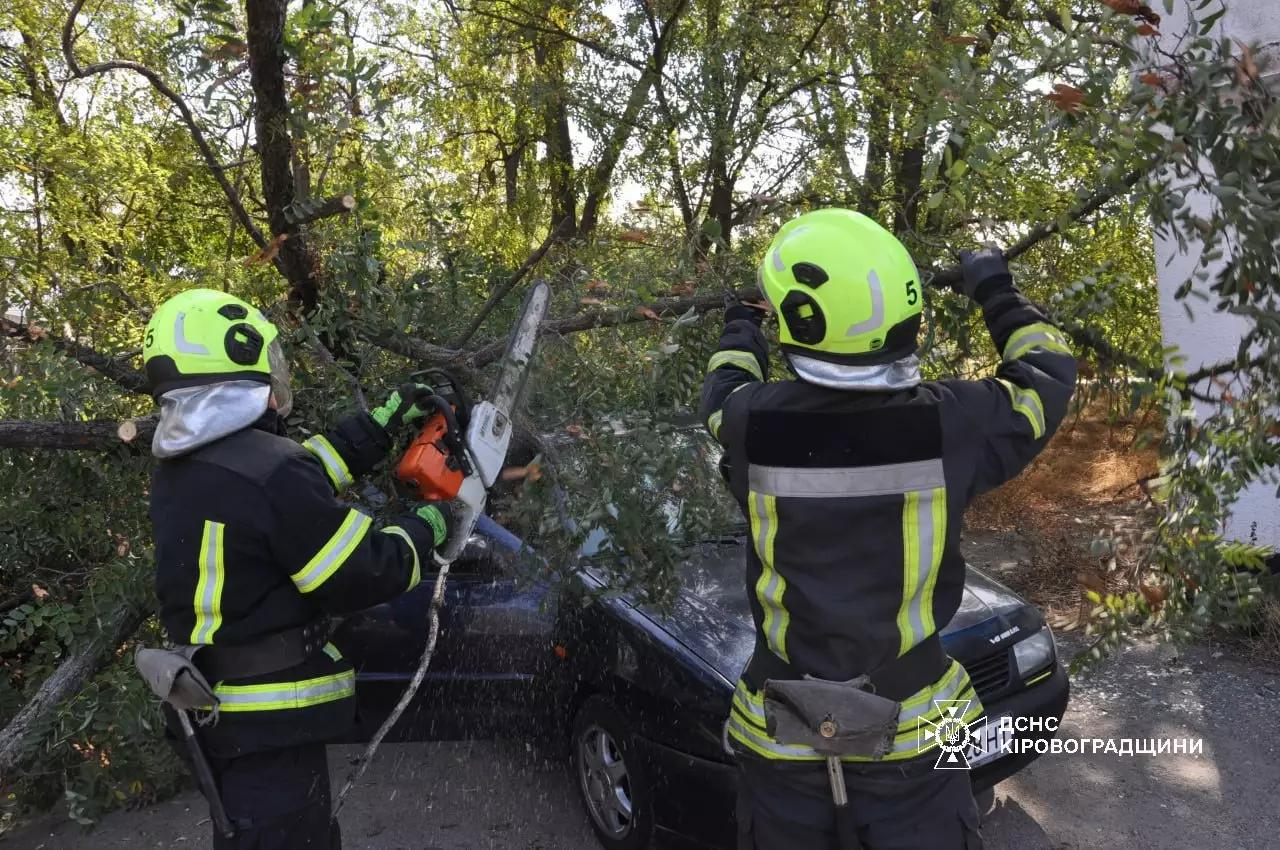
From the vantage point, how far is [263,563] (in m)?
2.44

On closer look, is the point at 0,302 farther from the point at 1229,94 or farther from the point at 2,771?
the point at 1229,94

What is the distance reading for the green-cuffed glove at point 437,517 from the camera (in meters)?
2.62

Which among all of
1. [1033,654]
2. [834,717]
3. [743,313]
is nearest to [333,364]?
[743,313]

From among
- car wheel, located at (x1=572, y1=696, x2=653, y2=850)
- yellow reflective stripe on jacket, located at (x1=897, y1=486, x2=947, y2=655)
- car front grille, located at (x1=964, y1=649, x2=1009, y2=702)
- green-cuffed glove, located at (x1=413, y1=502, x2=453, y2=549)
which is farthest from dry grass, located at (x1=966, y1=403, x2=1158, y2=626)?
green-cuffed glove, located at (x1=413, y1=502, x2=453, y2=549)

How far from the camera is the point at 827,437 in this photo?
2.09 metres

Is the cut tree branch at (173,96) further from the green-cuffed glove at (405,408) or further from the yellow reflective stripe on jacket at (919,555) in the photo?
the yellow reflective stripe on jacket at (919,555)

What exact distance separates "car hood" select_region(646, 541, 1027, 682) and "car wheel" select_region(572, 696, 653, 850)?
0.44 metres

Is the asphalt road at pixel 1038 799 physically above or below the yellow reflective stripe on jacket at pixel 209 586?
below

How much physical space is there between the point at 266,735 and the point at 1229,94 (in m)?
2.65

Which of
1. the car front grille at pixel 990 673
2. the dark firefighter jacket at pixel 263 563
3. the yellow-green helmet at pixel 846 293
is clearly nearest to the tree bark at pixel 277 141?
the dark firefighter jacket at pixel 263 563

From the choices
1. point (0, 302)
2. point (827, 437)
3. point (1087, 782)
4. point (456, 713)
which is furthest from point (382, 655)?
point (1087, 782)

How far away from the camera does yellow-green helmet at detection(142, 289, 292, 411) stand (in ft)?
8.01

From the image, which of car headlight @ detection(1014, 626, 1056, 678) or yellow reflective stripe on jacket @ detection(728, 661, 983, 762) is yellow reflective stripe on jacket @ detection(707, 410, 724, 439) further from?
car headlight @ detection(1014, 626, 1056, 678)

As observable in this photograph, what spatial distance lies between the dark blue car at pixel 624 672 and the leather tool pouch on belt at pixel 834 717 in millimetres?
1091
